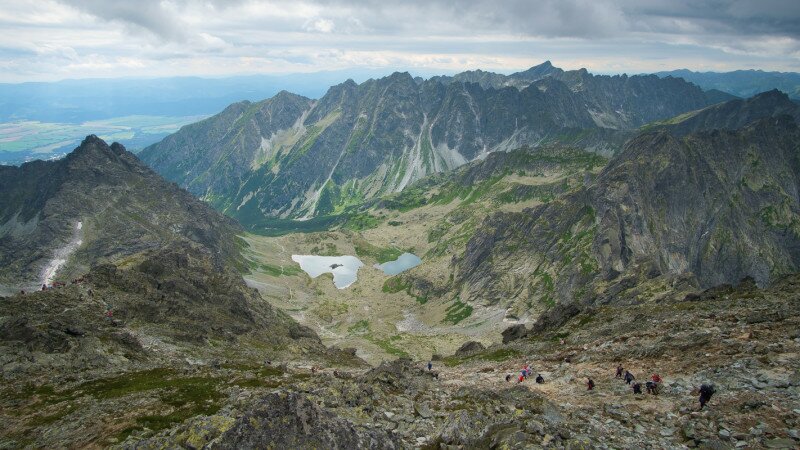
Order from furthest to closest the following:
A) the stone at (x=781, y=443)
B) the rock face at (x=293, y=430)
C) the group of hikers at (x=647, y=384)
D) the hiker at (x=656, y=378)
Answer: the hiker at (x=656, y=378) → the group of hikers at (x=647, y=384) → the rock face at (x=293, y=430) → the stone at (x=781, y=443)

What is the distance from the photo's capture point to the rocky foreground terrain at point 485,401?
29812 mm

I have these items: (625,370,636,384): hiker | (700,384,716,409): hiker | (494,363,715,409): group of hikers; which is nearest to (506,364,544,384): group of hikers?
(494,363,715,409): group of hikers

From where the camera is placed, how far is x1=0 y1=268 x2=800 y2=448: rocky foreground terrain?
29812 millimetres

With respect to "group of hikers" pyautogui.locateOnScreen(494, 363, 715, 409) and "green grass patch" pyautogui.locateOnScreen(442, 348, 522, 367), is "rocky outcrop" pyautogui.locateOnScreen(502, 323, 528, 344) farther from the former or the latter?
"group of hikers" pyautogui.locateOnScreen(494, 363, 715, 409)

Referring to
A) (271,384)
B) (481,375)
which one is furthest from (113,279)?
(481,375)

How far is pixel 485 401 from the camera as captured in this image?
3900 cm

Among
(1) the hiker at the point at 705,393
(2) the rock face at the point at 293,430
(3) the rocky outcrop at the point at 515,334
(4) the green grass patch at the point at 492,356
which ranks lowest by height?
(3) the rocky outcrop at the point at 515,334

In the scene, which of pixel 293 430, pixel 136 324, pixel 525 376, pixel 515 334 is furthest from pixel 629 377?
pixel 136 324

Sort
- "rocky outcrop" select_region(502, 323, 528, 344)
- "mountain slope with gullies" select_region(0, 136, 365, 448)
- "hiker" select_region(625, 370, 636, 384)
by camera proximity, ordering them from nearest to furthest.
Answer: "mountain slope with gullies" select_region(0, 136, 365, 448), "hiker" select_region(625, 370, 636, 384), "rocky outcrop" select_region(502, 323, 528, 344)

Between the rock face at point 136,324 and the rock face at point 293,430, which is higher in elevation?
the rock face at point 293,430

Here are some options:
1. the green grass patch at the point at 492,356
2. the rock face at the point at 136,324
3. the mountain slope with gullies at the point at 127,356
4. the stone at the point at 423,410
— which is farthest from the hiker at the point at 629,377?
the rock face at the point at 136,324

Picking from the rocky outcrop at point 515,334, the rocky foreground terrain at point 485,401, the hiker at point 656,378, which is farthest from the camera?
the rocky outcrop at point 515,334

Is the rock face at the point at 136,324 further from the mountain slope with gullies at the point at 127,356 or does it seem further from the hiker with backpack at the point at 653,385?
the hiker with backpack at the point at 653,385

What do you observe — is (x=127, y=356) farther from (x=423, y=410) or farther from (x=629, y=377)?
(x=629, y=377)
